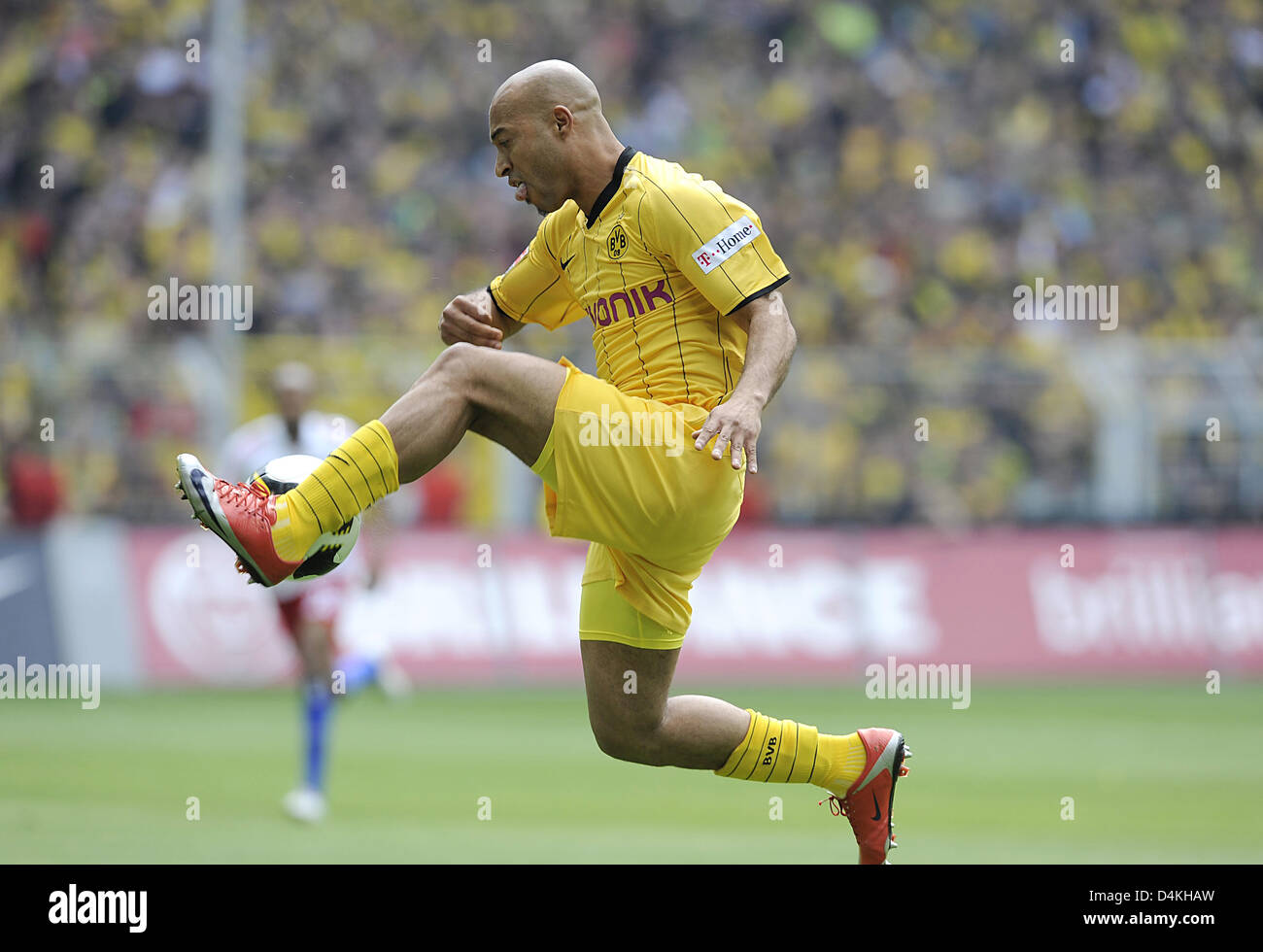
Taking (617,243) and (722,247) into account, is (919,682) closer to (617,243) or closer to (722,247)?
(617,243)

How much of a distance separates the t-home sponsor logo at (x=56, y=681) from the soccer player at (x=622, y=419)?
933 cm

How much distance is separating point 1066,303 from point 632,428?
15.0m

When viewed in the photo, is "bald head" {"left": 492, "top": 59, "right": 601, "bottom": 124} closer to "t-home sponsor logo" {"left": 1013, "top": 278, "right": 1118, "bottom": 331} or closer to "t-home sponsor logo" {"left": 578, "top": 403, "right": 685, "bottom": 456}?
"t-home sponsor logo" {"left": 578, "top": 403, "right": 685, "bottom": 456}

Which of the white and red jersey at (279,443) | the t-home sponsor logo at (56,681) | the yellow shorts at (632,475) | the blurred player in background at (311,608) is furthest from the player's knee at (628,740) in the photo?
the t-home sponsor logo at (56,681)

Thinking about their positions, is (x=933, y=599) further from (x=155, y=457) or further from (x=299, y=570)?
(x=299, y=570)

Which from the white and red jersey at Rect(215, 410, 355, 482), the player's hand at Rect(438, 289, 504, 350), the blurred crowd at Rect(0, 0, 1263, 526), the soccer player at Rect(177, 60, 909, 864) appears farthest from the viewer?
the blurred crowd at Rect(0, 0, 1263, 526)

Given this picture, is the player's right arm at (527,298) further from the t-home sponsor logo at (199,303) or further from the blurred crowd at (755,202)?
the t-home sponsor logo at (199,303)

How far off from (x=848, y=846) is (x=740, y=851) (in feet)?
2.10

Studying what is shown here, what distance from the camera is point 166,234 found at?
1908cm

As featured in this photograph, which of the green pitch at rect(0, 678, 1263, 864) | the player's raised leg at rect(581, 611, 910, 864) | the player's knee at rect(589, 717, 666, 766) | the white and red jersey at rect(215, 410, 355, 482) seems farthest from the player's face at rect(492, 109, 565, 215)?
the white and red jersey at rect(215, 410, 355, 482)

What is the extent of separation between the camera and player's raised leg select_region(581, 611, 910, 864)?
616 centimetres

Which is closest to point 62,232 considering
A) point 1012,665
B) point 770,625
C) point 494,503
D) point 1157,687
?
point 494,503

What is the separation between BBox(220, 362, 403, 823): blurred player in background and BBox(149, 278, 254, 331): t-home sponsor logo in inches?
235

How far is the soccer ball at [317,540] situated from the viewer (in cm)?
537
